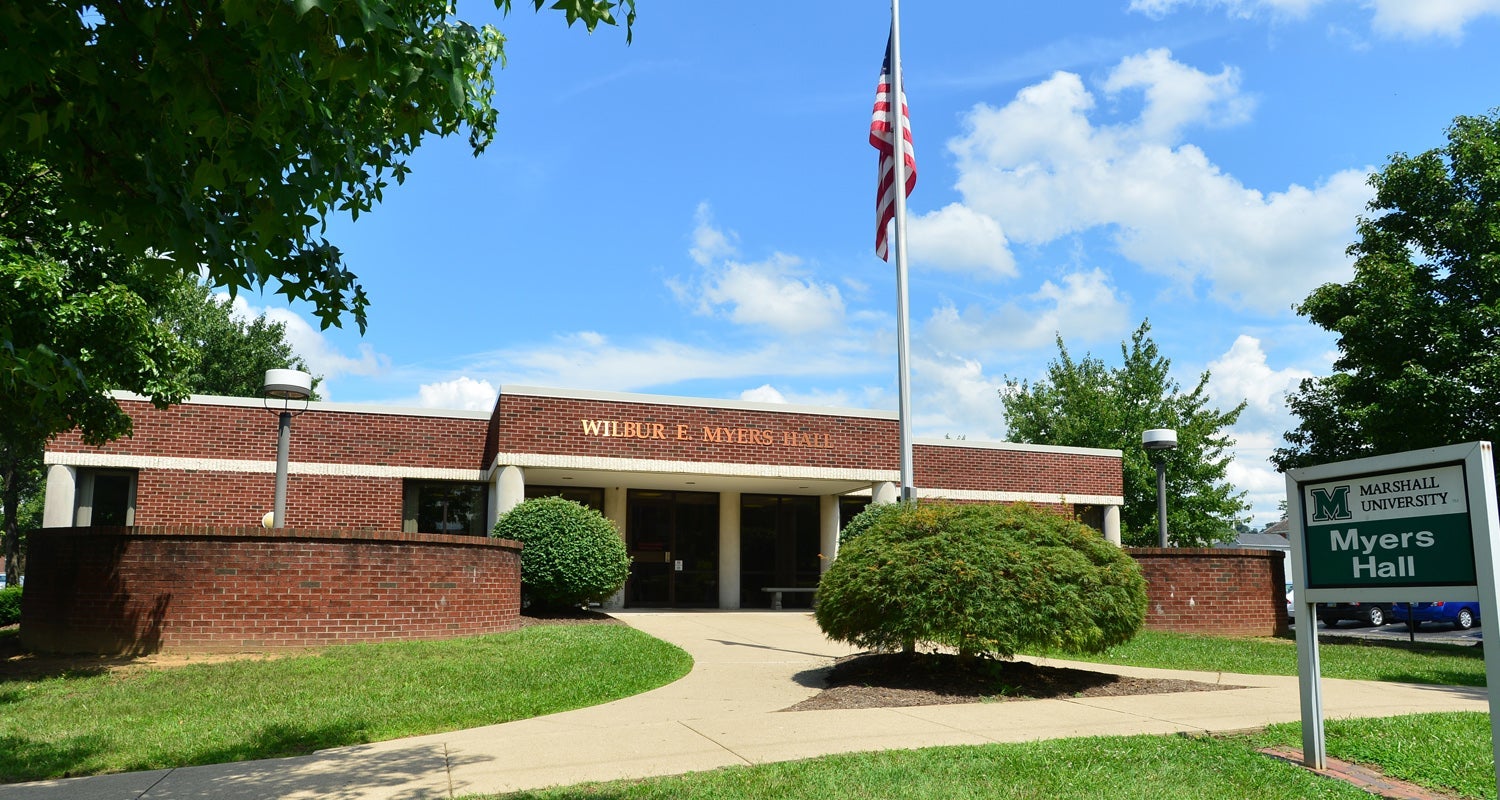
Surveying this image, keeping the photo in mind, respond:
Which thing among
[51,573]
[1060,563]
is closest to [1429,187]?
[1060,563]

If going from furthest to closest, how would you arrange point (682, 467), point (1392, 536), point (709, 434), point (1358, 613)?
point (1358, 613), point (709, 434), point (682, 467), point (1392, 536)

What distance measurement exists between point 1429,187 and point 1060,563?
624 inches

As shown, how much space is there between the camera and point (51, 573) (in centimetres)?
1280

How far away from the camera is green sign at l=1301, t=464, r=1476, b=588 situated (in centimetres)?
557

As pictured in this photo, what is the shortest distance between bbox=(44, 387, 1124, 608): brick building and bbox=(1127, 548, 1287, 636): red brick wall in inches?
91.4

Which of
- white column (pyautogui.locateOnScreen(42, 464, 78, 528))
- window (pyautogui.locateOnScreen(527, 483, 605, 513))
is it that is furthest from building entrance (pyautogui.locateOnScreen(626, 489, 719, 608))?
white column (pyautogui.locateOnScreen(42, 464, 78, 528))

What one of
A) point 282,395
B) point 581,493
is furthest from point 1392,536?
point 581,493

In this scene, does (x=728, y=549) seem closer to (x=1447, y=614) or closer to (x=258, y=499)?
(x=258, y=499)

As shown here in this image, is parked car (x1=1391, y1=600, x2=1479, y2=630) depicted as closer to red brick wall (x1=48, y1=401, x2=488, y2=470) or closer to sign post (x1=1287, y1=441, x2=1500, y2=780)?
red brick wall (x1=48, y1=401, x2=488, y2=470)

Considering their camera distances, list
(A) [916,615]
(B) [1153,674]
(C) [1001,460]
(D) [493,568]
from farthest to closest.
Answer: (C) [1001,460] → (D) [493,568] → (B) [1153,674] → (A) [916,615]

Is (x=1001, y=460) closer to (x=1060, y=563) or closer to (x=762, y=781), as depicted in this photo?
(x=1060, y=563)

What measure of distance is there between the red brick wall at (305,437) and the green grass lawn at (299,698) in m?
9.01

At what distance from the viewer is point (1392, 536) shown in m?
5.97

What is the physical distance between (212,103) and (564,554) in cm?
1263
